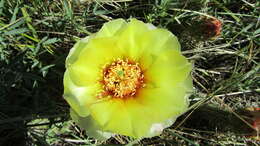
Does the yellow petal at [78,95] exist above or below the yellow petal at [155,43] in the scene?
below

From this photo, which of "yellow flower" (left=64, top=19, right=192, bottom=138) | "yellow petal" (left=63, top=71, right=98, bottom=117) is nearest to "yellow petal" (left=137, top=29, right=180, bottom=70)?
"yellow flower" (left=64, top=19, right=192, bottom=138)

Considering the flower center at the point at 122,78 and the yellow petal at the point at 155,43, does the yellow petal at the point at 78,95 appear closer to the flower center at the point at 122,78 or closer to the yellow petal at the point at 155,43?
the flower center at the point at 122,78

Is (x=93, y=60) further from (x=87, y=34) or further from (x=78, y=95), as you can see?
(x=87, y=34)

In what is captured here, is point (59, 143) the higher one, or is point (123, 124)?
point (123, 124)

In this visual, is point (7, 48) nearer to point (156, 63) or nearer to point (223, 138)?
point (156, 63)

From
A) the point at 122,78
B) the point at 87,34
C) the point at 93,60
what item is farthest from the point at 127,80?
the point at 87,34

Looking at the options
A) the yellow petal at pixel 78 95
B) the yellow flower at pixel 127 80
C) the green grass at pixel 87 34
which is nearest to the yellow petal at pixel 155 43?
the yellow flower at pixel 127 80

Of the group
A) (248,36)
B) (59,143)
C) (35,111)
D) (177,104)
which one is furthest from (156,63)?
(59,143)
